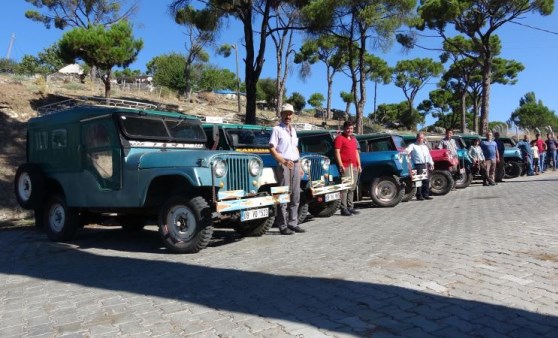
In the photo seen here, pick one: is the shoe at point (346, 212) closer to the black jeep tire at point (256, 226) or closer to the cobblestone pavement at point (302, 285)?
the cobblestone pavement at point (302, 285)

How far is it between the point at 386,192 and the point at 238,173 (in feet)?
19.5

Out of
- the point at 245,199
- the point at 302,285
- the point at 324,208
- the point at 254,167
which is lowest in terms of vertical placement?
the point at 302,285

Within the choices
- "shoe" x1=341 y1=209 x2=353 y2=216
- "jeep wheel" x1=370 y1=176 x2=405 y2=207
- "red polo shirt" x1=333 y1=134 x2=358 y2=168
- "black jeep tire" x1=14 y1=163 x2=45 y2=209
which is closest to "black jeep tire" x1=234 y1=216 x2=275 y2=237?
"red polo shirt" x1=333 y1=134 x2=358 y2=168

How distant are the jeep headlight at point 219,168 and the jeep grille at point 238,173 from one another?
0.36ft

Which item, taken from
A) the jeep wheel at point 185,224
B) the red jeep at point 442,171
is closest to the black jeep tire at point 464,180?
the red jeep at point 442,171

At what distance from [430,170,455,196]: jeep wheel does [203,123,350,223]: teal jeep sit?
554 centimetres

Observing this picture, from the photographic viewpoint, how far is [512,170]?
785 inches

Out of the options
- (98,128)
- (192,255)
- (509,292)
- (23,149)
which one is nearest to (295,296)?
(509,292)

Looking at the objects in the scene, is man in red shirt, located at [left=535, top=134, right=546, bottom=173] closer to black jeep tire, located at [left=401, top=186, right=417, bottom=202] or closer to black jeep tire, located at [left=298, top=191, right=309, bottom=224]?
black jeep tire, located at [left=401, top=186, right=417, bottom=202]

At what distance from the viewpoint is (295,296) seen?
4258 millimetres

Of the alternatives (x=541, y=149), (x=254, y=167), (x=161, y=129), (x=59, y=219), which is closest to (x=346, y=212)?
(x=254, y=167)

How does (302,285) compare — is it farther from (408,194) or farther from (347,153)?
(408,194)

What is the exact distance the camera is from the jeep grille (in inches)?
255

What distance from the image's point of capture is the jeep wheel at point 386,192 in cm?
1153
